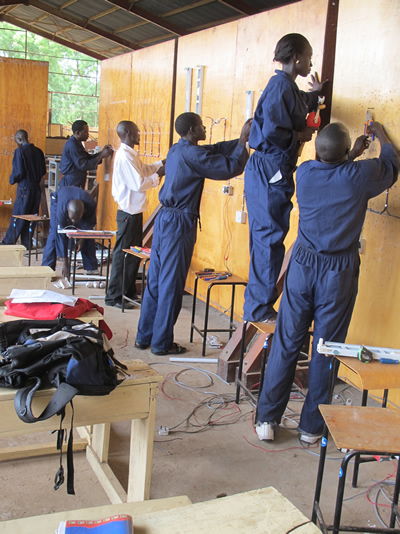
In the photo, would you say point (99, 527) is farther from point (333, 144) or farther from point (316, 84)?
point (316, 84)

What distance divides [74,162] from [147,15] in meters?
4.13

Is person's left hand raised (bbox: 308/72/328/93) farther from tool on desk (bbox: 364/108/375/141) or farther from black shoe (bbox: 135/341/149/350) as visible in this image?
black shoe (bbox: 135/341/149/350)

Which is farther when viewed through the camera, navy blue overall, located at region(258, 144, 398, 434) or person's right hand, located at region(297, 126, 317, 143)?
person's right hand, located at region(297, 126, 317, 143)

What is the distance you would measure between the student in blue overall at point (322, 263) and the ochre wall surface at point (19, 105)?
861 cm

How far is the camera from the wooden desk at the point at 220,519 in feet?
5.23

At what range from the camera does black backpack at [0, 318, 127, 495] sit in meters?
2.16

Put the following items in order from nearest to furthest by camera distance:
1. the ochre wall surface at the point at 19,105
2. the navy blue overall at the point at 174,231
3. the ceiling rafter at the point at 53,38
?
the navy blue overall at the point at 174,231 < the ochre wall surface at the point at 19,105 < the ceiling rafter at the point at 53,38

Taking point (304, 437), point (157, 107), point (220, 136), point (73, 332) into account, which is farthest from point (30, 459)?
point (157, 107)

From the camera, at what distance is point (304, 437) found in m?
3.58

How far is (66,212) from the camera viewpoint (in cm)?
731

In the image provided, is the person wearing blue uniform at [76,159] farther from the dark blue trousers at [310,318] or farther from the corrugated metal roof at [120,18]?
the dark blue trousers at [310,318]

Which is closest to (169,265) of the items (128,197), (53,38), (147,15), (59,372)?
(128,197)

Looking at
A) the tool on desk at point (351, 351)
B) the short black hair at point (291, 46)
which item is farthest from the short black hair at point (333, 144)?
the tool on desk at point (351, 351)

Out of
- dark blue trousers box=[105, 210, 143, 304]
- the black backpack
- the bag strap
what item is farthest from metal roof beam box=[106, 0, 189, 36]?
the bag strap
